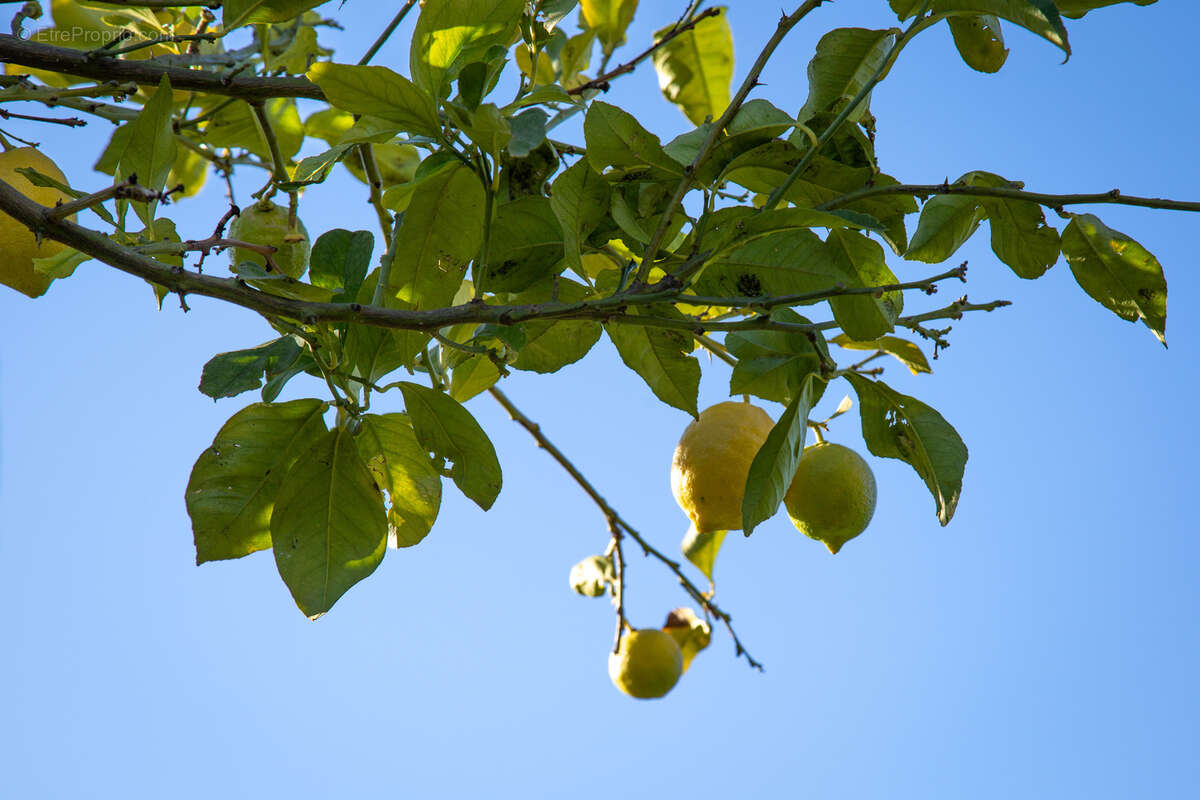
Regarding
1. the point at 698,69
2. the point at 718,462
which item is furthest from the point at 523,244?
the point at 698,69

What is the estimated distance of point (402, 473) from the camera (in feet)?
3.41

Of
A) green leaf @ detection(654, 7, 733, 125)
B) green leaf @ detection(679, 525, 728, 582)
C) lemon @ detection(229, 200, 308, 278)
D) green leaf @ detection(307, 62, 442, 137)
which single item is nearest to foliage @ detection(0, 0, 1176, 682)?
green leaf @ detection(307, 62, 442, 137)

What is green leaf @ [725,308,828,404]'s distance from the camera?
3.42ft

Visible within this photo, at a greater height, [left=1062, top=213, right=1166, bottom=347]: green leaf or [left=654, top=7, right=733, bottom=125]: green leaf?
[left=654, top=7, right=733, bottom=125]: green leaf

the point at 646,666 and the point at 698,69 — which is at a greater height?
the point at 698,69

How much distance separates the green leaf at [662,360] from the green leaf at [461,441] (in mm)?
181

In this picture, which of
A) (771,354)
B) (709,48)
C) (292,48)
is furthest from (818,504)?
(292,48)

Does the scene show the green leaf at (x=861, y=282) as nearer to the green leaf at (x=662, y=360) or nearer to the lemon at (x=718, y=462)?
the green leaf at (x=662, y=360)

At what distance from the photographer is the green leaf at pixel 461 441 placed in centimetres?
93

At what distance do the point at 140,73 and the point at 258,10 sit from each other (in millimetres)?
151

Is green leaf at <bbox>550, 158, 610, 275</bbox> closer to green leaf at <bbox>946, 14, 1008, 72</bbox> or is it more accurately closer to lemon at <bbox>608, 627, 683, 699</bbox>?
green leaf at <bbox>946, 14, 1008, 72</bbox>

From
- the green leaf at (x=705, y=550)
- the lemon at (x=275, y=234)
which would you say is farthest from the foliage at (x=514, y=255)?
the green leaf at (x=705, y=550)

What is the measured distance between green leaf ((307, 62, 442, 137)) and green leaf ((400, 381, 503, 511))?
0.84ft

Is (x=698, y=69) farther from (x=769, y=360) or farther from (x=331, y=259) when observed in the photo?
(x=331, y=259)
